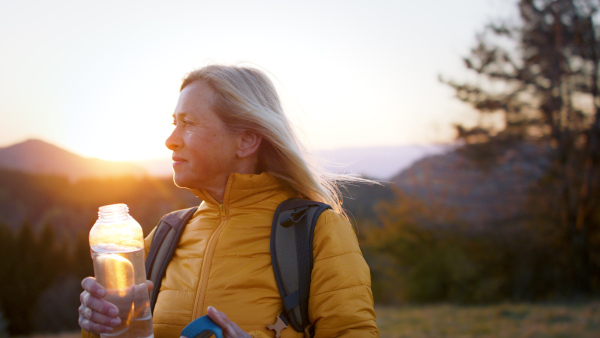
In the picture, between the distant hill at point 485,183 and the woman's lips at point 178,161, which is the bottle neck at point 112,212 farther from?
the distant hill at point 485,183

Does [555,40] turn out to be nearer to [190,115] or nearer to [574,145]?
[574,145]

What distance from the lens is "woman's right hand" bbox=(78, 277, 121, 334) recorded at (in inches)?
65.3

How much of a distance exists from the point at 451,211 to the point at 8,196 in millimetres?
21221

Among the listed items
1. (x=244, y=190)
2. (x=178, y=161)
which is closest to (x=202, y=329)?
(x=244, y=190)

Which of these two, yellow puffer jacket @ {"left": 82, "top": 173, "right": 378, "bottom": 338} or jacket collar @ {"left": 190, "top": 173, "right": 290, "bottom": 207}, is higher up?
jacket collar @ {"left": 190, "top": 173, "right": 290, "bottom": 207}

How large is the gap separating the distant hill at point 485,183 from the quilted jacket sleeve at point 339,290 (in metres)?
16.6

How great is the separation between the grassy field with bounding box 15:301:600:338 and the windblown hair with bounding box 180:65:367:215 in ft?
26.6

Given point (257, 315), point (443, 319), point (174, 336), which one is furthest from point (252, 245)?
point (443, 319)

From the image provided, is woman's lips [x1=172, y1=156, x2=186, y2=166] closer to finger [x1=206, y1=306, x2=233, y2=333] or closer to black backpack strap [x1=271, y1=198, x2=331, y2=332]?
black backpack strap [x1=271, y1=198, x2=331, y2=332]

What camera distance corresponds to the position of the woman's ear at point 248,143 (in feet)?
7.41

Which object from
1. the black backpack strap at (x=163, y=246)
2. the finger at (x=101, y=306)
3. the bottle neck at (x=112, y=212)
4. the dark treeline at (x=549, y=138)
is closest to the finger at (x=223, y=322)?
the finger at (x=101, y=306)

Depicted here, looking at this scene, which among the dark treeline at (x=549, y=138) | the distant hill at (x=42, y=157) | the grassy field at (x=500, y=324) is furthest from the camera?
the dark treeline at (x=549, y=138)

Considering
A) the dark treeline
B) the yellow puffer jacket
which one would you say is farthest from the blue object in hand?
the dark treeline

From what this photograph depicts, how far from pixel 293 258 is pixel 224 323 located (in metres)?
0.45
